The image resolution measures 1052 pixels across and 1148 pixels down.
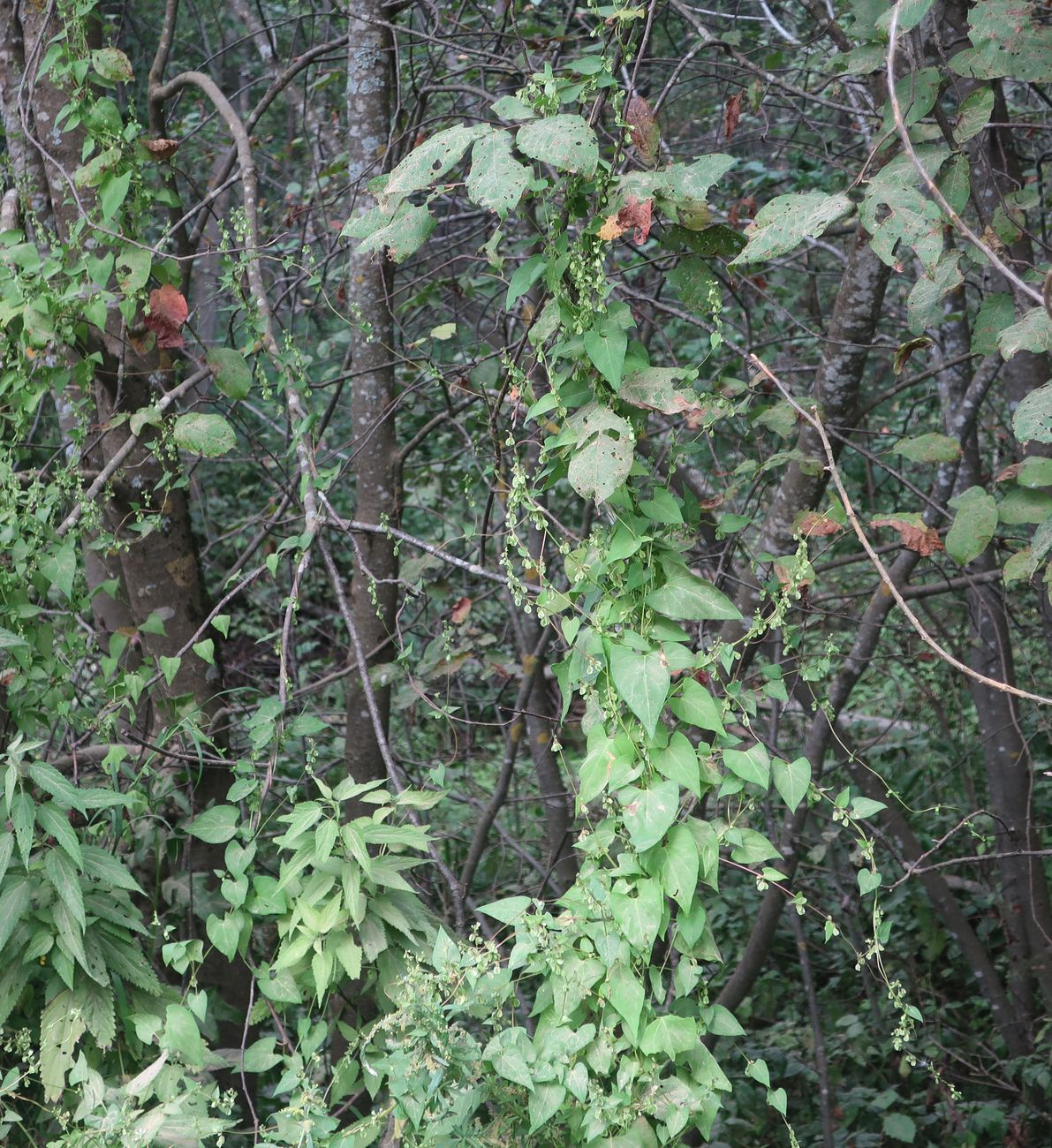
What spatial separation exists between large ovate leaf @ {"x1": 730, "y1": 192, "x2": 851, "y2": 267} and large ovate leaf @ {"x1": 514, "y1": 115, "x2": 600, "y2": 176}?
0.26 metres

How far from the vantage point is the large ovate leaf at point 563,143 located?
154cm

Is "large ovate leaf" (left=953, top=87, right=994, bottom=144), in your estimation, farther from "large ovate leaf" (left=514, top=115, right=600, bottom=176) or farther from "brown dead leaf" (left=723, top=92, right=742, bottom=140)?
"brown dead leaf" (left=723, top=92, right=742, bottom=140)

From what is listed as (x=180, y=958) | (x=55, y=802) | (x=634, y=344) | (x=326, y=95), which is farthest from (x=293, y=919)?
(x=326, y=95)

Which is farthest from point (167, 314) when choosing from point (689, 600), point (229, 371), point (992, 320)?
point (992, 320)

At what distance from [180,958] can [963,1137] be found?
261 centimetres

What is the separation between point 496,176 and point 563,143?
0.33 feet

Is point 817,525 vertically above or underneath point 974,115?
underneath

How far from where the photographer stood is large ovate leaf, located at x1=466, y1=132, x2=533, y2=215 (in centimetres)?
155

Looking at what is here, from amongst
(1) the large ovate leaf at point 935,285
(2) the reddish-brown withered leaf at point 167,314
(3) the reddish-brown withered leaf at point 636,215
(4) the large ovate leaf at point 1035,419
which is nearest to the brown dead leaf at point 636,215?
(3) the reddish-brown withered leaf at point 636,215

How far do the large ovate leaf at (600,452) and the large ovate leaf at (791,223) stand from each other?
286 millimetres

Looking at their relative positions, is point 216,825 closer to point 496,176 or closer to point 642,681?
point 642,681

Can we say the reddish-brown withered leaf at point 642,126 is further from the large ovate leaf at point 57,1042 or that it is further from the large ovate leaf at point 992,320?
the large ovate leaf at point 57,1042

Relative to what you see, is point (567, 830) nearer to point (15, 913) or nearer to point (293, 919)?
point (293, 919)

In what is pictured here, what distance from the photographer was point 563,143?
1.55m
